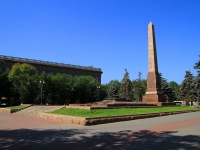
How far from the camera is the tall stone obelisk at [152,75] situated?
26.1 metres

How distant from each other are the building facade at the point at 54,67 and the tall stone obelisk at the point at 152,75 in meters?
34.6

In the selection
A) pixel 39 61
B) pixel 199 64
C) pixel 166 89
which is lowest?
pixel 166 89

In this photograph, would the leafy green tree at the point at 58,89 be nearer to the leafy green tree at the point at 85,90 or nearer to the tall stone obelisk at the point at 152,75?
the leafy green tree at the point at 85,90

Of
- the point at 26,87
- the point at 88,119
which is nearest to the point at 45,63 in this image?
the point at 26,87

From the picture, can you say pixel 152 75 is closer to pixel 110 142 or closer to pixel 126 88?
pixel 110 142

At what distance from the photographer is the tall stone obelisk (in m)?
26.1

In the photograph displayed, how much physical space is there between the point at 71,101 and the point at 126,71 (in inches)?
1075

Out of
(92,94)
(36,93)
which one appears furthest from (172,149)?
(92,94)

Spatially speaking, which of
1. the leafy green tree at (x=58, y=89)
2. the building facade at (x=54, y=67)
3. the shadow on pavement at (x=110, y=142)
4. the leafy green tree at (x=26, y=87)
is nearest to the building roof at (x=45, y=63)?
the building facade at (x=54, y=67)

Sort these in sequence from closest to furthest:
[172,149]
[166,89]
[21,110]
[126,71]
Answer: [172,149] < [21,110] < [166,89] < [126,71]

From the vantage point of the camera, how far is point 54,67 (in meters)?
65.9

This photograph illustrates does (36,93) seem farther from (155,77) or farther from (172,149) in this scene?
(172,149)

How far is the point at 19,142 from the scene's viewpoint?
25.0 feet

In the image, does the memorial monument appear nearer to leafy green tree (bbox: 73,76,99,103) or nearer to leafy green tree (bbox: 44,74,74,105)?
leafy green tree (bbox: 44,74,74,105)
